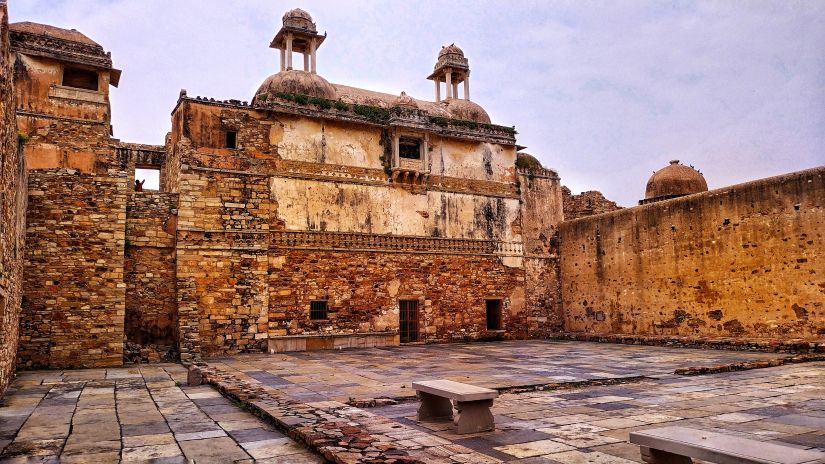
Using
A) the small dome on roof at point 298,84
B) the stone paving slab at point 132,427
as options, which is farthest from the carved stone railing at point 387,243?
the stone paving slab at point 132,427

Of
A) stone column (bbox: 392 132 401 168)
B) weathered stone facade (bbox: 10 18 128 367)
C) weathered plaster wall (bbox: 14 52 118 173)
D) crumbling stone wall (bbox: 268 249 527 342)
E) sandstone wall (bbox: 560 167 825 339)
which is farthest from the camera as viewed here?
stone column (bbox: 392 132 401 168)

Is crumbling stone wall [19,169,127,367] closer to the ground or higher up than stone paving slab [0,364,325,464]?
higher up

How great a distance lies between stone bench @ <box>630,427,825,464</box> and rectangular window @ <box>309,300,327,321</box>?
13708 millimetres

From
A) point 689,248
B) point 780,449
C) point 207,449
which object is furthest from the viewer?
point 689,248

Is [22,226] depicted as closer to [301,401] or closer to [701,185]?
[301,401]

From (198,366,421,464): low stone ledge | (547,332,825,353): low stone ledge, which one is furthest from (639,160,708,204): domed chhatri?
(198,366,421,464): low stone ledge

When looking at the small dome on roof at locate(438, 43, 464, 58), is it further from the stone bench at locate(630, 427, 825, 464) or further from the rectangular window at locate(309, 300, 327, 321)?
the stone bench at locate(630, 427, 825, 464)

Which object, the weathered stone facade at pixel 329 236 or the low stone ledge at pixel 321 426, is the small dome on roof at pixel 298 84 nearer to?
the weathered stone facade at pixel 329 236

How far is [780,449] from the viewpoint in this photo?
3.67 m

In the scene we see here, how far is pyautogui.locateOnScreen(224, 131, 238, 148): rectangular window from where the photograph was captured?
17.0m

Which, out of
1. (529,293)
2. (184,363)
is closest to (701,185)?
(529,293)

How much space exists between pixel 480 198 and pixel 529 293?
3.95 meters

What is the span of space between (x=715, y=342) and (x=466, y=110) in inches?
490

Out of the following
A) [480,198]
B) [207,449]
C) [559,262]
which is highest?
[480,198]
